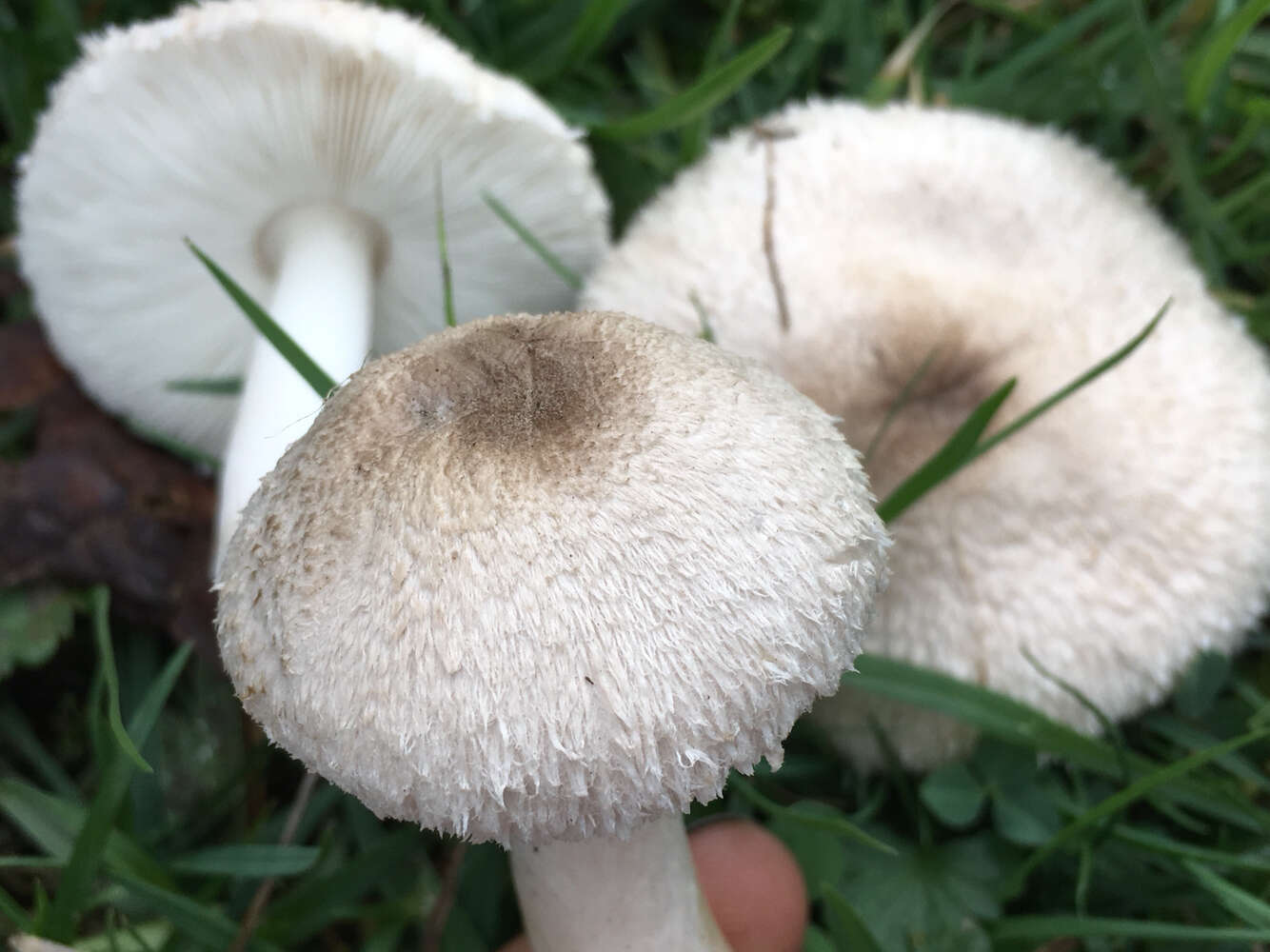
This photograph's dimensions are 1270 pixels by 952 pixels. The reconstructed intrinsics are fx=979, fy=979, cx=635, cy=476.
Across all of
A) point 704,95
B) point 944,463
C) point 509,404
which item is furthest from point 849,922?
point 704,95

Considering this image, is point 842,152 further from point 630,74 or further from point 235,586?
point 235,586

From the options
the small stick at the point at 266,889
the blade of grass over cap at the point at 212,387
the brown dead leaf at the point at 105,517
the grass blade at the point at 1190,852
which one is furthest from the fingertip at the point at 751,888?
the blade of grass over cap at the point at 212,387

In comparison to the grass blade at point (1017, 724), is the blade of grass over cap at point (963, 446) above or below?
above

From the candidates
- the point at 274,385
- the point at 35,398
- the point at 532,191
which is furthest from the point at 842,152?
the point at 35,398

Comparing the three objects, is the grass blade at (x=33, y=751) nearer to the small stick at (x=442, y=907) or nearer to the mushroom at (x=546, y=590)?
the small stick at (x=442, y=907)

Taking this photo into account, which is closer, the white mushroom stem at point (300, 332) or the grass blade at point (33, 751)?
the white mushroom stem at point (300, 332)

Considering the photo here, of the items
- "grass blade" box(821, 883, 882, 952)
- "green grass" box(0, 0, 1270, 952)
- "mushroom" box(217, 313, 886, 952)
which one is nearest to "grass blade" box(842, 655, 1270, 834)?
"green grass" box(0, 0, 1270, 952)

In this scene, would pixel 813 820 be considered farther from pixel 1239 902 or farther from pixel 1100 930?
pixel 1239 902
